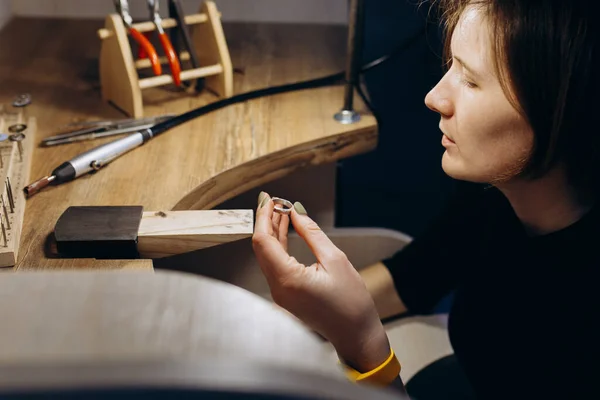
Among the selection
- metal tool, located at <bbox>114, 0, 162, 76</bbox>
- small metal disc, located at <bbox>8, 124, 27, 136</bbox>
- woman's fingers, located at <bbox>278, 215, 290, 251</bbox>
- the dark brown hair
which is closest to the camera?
the dark brown hair

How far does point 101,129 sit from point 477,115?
585 millimetres

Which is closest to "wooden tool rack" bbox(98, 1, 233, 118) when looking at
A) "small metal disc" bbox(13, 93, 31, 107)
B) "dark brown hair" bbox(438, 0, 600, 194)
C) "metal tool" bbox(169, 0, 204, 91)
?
"metal tool" bbox(169, 0, 204, 91)

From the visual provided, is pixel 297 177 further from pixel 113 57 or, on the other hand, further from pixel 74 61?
pixel 74 61

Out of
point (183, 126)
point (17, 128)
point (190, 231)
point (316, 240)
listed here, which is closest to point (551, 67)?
point (316, 240)

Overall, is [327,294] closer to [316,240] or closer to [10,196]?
[316,240]

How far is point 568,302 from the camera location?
0.82 m

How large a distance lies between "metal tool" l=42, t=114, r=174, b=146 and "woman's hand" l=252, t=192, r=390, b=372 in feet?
1.37

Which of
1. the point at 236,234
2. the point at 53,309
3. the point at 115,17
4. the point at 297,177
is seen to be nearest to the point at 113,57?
the point at 115,17

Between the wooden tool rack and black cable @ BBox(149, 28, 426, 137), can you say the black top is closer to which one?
black cable @ BBox(149, 28, 426, 137)

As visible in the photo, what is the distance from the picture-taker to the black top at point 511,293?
80cm

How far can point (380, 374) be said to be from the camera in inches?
28.0

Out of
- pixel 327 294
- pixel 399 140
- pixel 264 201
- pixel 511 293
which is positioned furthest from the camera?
pixel 399 140

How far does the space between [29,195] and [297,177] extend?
21.0 inches

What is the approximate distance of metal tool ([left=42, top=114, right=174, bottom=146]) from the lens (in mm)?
1011
